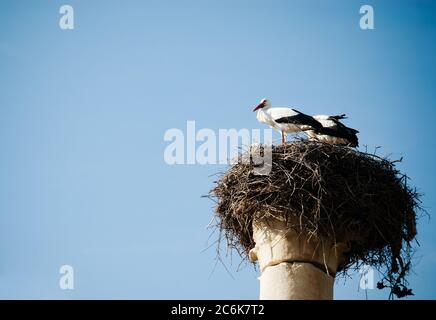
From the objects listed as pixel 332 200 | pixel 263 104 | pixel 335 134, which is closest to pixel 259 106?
pixel 263 104

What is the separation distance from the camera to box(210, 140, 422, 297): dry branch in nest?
11.3 meters

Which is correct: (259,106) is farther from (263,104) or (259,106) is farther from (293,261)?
(293,261)

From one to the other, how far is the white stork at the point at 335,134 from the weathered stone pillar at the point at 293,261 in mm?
2859

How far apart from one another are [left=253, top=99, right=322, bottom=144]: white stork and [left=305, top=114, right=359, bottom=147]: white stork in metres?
0.11

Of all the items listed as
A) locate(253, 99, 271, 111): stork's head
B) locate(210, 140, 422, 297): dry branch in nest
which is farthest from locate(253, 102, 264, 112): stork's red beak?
locate(210, 140, 422, 297): dry branch in nest

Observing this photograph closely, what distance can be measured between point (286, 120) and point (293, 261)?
420 centimetres

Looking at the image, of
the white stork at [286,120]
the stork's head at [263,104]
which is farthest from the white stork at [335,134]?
the stork's head at [263,104]

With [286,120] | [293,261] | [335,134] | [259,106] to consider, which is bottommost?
[293,261]

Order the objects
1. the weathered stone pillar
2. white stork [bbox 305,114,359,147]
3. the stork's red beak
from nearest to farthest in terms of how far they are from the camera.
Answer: the weathered stone pillar, white stork [bbox 305,114,359,147], the stork's red beak

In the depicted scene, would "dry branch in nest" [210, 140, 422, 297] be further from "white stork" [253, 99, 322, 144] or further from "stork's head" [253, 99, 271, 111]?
"stork's head" [253, 99, 271, 111]

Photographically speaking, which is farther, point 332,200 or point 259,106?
point 259,106

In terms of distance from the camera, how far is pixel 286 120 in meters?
A: 14.7
